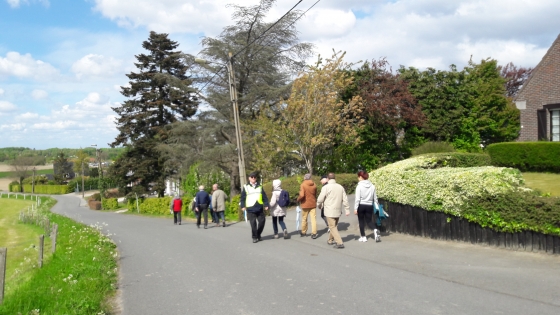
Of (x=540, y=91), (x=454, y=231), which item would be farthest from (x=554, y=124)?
(x=454, y=231)

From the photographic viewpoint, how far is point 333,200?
39.0ft

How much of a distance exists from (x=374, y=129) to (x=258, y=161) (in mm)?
6350

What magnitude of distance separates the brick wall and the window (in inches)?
6.7

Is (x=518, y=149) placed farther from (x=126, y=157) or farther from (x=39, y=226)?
(x=126, y=157)

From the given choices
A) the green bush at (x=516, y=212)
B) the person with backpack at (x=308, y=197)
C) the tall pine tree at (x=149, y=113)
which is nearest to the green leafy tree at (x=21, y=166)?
the tall pine tree at (x=149, y=113)

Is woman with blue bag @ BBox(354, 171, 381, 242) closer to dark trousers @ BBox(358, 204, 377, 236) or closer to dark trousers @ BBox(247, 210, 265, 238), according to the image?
dark trousers @ BBox(358, 204, 377, 236)

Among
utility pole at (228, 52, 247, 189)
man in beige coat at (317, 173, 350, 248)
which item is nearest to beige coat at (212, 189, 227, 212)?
utility pole at (228, 52, 247, 189)

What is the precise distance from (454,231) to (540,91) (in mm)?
15453

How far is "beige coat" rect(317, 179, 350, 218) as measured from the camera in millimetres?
11812

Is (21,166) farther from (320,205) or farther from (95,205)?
(320,205)

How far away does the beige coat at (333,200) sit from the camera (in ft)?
38.8

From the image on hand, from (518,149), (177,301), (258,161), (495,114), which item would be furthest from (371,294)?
(495,114)

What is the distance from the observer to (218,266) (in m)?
10.1

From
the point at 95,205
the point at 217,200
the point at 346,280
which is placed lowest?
the point at 95,205
